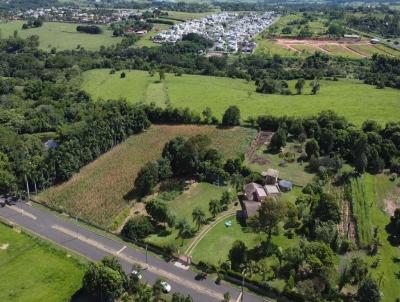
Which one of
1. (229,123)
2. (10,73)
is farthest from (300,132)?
(10,73)

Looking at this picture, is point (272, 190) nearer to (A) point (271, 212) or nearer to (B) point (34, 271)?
(A) point (271, 212)

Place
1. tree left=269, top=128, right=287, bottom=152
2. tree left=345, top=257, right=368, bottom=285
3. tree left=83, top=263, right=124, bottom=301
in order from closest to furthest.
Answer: tree left=83, top=263, right=124, bottom=301
tree left=345, top=257, right=368, bottom=285
tree left=269, top=128, right=287, bottom=152

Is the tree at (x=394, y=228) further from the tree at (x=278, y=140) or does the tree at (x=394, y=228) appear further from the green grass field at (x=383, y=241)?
the tree at (x=278, y=140)

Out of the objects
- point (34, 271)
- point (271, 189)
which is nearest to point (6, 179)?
point (34, 271)

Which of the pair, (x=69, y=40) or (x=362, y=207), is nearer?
(x=362, y=207)

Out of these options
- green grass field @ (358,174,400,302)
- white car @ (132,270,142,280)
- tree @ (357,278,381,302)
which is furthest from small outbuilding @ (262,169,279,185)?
white car @ (132,270,142,280)

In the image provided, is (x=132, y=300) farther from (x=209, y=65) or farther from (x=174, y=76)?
(x=209, y=65)

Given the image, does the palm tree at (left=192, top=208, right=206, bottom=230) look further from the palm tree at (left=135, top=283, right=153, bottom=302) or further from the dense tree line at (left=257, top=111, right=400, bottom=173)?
the dense tree line at (left=257, top=111, right=400, bottom=173)
